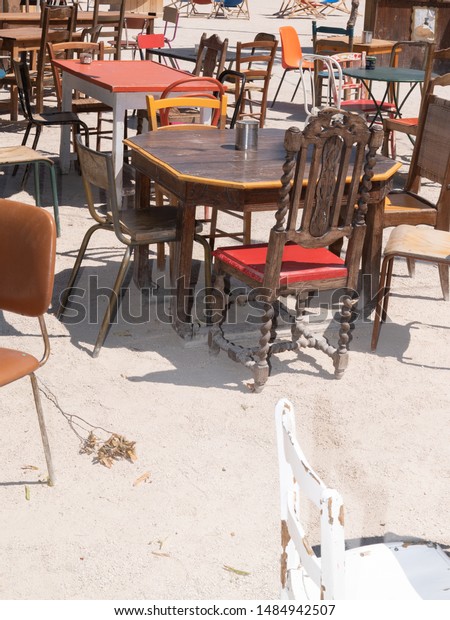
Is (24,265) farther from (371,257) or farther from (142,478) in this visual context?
(371,257)

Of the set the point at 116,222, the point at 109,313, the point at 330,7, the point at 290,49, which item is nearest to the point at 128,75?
the point at 116,222

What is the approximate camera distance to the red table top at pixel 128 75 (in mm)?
6203

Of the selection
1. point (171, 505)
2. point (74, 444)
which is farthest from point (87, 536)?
point (74, 444)

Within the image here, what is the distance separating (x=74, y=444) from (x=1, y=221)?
95 cm

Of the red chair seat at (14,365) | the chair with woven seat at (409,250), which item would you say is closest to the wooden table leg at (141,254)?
the chair with woven seat at (409,250)

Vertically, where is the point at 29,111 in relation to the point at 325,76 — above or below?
above

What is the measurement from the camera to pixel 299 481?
1.63 metres

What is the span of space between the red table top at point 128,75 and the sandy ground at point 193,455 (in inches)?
64.8

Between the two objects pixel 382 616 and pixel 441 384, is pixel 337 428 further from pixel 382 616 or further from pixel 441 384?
pixel 382 616

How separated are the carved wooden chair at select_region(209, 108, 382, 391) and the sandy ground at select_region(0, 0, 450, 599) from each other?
0.46 ft

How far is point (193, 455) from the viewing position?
11.8 ft

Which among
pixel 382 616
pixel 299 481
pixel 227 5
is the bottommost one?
pixel 227 5

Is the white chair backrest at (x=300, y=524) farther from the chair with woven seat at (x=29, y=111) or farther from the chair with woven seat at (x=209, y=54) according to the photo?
the chair with woven seat at (x=209, y=54)

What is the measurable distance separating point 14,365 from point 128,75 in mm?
4065
